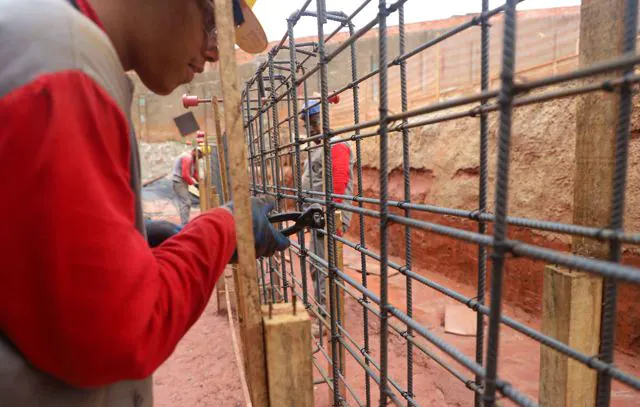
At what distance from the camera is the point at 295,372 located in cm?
108

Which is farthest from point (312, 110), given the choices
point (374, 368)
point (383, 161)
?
point (383, 161)

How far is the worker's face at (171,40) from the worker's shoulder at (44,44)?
9.1 inches

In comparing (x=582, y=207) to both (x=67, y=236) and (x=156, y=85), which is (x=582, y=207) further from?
(x=67, y=236)

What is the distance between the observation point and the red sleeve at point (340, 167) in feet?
12.2

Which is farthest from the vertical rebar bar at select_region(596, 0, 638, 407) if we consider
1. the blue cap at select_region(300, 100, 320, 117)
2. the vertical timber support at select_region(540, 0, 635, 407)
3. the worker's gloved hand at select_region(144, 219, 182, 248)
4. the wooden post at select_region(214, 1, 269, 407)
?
the blue cap at select_region(300, 100, 320, 117)

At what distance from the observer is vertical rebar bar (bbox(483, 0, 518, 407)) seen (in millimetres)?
561

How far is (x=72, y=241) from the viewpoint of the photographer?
557 mm

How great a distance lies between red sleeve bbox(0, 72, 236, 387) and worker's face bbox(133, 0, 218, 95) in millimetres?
331

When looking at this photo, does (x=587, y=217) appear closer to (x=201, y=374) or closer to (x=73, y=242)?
(x=73, y=242)

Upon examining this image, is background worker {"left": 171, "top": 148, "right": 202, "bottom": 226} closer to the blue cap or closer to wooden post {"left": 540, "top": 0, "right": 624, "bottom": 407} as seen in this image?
the blue cap

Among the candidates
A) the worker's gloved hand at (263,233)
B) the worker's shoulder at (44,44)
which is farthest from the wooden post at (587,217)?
the worker's shoulder at (44,44)

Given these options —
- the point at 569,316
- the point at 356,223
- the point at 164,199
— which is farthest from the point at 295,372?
the point at 164,199

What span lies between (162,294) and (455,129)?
466 centimetres

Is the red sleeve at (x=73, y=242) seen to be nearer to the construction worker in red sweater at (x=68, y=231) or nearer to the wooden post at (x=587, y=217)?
the construction worker in red sweater at (x=68, y=231)
